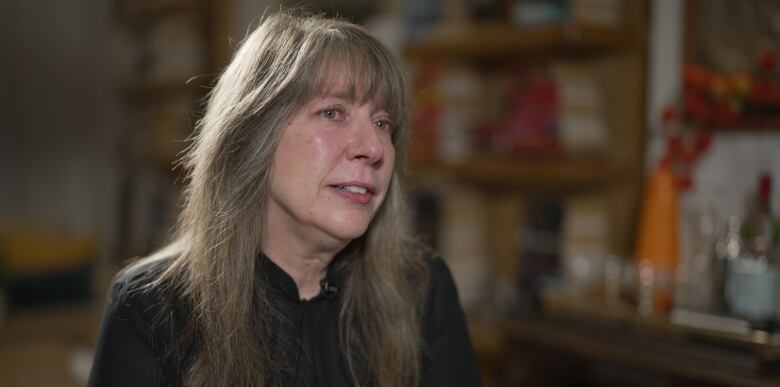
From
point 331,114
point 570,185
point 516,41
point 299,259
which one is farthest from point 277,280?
point 570,185

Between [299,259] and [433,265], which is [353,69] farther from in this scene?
[433,265]

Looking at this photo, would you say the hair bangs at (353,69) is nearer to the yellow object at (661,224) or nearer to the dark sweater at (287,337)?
the dark sweater at (287,337)

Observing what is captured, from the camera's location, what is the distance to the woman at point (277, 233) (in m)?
1.20

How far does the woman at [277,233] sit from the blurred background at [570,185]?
0.22 m

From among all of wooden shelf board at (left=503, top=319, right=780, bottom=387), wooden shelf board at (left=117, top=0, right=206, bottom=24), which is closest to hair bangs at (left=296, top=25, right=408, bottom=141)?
wooden shelf board at (left=503, top=319, right=780, bottom=387)

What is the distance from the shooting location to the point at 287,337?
4.22 feet

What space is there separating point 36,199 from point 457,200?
251 cm

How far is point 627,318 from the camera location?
68.0 inches

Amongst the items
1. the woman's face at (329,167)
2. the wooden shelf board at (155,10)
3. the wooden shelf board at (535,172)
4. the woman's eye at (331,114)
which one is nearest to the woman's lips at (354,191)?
the woman's face at (329,167)

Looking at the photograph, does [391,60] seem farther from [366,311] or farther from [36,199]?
[36,199]

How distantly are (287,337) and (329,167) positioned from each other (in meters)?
0.30

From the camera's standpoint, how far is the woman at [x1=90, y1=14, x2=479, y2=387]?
1.20 metres

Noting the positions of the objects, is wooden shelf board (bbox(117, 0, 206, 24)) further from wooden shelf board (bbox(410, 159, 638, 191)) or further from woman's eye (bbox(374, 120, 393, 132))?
woman's eye (bbox(374, 120, 393, 132))

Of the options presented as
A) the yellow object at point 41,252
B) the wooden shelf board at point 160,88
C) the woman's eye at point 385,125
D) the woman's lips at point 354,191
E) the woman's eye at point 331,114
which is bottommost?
the yellow object at point 41,252
